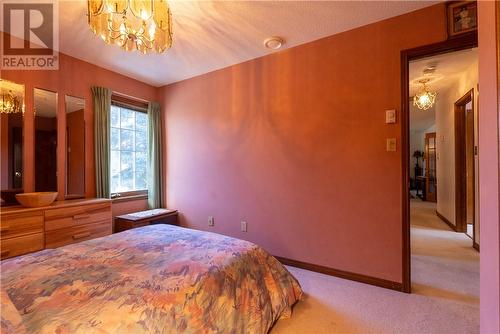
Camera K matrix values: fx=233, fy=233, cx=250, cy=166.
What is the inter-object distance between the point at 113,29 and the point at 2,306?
5.77 feet

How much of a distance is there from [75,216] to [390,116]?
3.34 metres

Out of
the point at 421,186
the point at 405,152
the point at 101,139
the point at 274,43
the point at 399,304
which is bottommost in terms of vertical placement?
A: the point at 399,304

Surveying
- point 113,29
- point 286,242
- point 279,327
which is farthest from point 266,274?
point 113,29

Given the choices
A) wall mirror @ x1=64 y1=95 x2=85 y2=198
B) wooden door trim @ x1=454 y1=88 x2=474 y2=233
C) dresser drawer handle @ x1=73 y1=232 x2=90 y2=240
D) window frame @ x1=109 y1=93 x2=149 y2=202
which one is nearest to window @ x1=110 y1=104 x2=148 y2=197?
window frame @ x1=109 y1=93 x2=149 y2=202

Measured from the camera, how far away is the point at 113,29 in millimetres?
1722

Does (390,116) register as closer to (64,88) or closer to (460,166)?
(460,166)

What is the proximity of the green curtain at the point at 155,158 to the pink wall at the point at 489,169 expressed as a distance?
3.72m

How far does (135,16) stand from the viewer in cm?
169

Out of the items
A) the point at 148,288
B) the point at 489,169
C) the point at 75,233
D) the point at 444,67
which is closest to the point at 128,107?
the point at 75,233

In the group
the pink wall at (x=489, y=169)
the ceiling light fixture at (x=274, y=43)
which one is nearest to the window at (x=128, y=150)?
the ceiling light fixture at (x=274, y=43)

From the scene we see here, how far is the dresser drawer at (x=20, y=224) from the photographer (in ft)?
6.57

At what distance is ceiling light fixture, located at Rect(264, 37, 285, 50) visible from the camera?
2.49 m

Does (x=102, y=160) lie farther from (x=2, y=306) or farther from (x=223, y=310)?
(x=223, y=310)

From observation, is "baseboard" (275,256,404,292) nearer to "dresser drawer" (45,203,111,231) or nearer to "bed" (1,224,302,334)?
"bed" (1,224,302,334)
